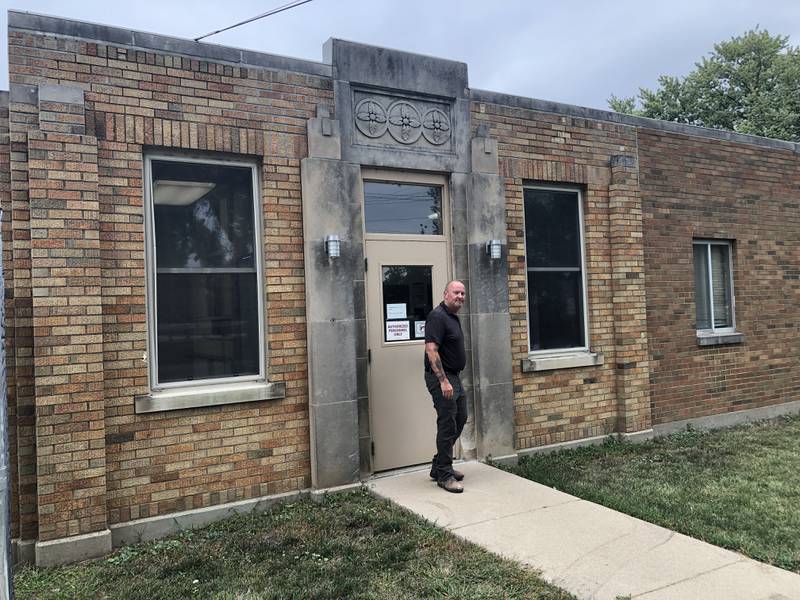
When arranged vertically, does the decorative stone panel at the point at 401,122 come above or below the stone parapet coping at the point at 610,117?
below

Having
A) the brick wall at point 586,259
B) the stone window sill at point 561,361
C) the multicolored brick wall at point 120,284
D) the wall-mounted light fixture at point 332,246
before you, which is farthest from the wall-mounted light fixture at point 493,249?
the multicolored brick wall at point 120,284

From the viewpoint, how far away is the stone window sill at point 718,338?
875 centimetres

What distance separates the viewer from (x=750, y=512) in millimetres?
5242

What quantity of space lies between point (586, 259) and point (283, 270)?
3.96 meters

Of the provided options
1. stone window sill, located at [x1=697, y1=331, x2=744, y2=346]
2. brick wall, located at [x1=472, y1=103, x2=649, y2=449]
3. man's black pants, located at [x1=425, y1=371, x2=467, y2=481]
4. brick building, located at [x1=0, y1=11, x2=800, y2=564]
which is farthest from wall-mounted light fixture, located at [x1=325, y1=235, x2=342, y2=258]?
stone window sill, located at [x1=697, y1=331, x2=744, y2=346]

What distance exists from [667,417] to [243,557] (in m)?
6.08

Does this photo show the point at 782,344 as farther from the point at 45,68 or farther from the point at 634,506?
the point at 45,68

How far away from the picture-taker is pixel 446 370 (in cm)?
596

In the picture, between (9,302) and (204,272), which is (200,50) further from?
(9,302)

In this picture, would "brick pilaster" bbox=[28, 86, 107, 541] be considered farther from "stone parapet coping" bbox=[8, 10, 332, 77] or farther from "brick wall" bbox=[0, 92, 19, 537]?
"stone parapet coping" bbox=[8, 10, 332, 77]

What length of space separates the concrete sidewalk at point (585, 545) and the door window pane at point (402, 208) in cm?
261

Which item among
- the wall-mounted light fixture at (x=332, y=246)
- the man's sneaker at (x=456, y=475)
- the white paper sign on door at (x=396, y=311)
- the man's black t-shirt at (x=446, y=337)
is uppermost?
the wall-mounted light fixture at (x=332, y=246)

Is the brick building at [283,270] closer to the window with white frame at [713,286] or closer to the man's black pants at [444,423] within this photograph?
the man's black pants at [444,423]

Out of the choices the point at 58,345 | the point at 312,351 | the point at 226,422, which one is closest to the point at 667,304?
the point at 312,351
